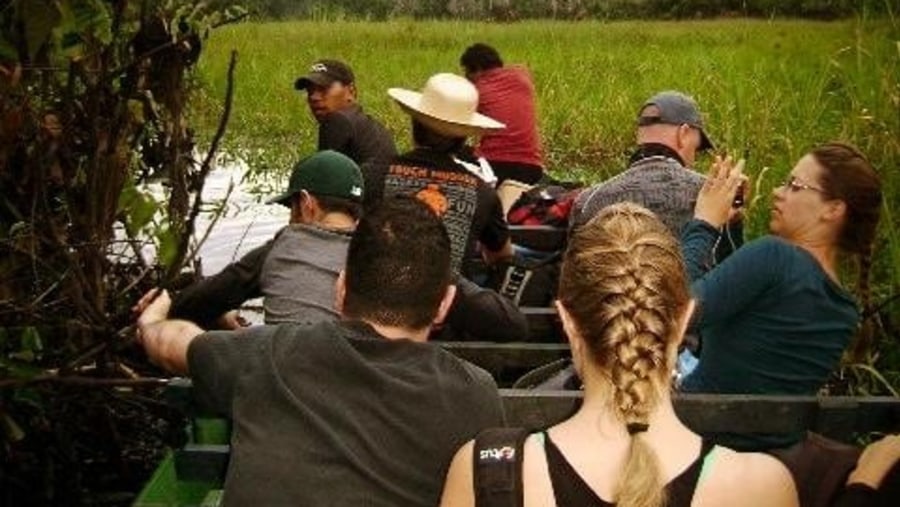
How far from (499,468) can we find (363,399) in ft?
1.38

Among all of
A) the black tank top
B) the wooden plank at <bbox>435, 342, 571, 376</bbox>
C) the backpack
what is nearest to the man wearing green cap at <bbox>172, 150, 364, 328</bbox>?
the wooden plank at <bbox>435, 342, 571, 376</bbox>

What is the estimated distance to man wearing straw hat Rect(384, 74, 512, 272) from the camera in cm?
416

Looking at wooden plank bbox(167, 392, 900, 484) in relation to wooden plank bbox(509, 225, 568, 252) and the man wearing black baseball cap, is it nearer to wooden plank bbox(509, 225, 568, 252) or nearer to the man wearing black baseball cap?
wooden plank bbox(509, 225, 568, 252)

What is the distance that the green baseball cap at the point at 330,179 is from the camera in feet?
10.9

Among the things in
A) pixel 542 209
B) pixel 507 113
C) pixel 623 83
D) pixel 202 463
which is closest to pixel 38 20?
pixel 202 463

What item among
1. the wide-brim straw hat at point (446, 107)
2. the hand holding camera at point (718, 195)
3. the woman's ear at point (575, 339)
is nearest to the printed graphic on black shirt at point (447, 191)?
the wide-brim straw hat at point (446, 107)

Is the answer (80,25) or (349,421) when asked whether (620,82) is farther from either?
(349,421)

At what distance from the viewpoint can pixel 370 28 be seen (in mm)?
25953

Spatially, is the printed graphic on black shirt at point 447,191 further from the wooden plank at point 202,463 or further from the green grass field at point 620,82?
the wooden plank at point 202,463

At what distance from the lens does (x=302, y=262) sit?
10.6 ft

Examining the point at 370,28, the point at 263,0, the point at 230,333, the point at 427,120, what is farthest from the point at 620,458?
the point at 263,0

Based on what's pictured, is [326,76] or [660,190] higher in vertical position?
[660,190]

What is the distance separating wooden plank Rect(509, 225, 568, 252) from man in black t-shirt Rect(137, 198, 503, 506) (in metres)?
2.92

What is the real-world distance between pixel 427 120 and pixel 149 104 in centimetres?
87
